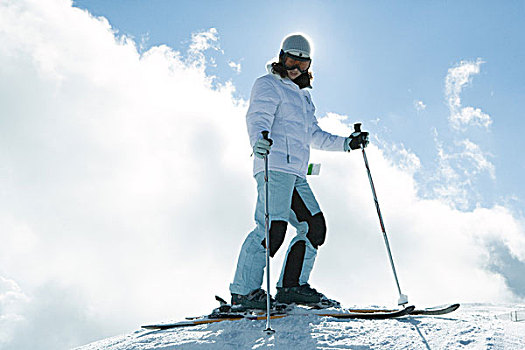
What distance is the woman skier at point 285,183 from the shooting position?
468cm

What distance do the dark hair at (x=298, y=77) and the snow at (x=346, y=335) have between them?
8.88ft

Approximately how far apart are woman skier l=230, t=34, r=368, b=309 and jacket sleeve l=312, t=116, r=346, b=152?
11.6 inches

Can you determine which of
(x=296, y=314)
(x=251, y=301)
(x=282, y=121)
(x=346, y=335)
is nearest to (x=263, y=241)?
(x=251, y=301)

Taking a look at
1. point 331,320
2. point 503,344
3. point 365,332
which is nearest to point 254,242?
point 331,320

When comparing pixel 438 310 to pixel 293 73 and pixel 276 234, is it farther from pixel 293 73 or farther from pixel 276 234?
pixel 293 73

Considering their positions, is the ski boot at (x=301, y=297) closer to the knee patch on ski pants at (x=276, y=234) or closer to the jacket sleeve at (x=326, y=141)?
the knee patch on ski pants at (x=276, y=234)

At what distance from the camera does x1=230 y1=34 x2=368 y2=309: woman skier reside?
4.68 metres

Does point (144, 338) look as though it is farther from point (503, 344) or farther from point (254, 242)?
point (503, 344)

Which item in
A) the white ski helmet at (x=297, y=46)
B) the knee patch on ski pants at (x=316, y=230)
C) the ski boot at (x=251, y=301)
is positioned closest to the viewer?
the ski boot at (x=251, y=301)

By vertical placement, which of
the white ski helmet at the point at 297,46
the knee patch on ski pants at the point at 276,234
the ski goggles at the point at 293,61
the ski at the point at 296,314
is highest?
the white ski helmet at the point at 297,46

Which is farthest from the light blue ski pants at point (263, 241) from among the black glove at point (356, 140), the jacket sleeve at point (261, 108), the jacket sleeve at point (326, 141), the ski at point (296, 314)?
the black glove at point (356, 140)

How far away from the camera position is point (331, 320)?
3996 mm

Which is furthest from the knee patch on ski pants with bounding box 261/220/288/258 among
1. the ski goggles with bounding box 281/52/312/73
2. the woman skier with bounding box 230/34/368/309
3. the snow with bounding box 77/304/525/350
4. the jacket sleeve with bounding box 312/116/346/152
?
the ski goggles with bounding box 281/52/312/73

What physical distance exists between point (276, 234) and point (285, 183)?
553mm
